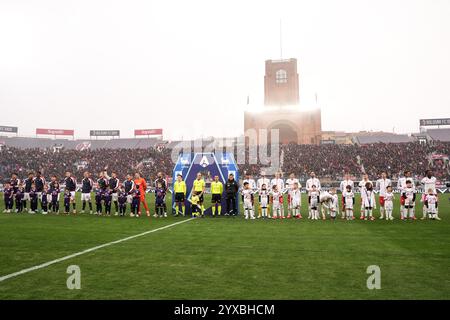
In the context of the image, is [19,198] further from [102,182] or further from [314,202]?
[314,202]

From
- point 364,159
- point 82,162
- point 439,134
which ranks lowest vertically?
point 364,159

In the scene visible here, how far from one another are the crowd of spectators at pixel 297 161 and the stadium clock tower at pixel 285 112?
6.75 metres

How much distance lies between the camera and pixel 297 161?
47.9 metres

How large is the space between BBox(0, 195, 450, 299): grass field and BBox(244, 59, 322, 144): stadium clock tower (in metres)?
47.2

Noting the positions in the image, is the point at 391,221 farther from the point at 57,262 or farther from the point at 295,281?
the point at 57,262

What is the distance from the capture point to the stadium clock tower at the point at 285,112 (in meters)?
58.4

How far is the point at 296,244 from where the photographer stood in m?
9.22

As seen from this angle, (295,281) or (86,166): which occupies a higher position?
(86,166)

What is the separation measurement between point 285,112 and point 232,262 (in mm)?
53671

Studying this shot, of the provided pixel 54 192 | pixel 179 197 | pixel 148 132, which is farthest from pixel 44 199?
pixel 148 132
